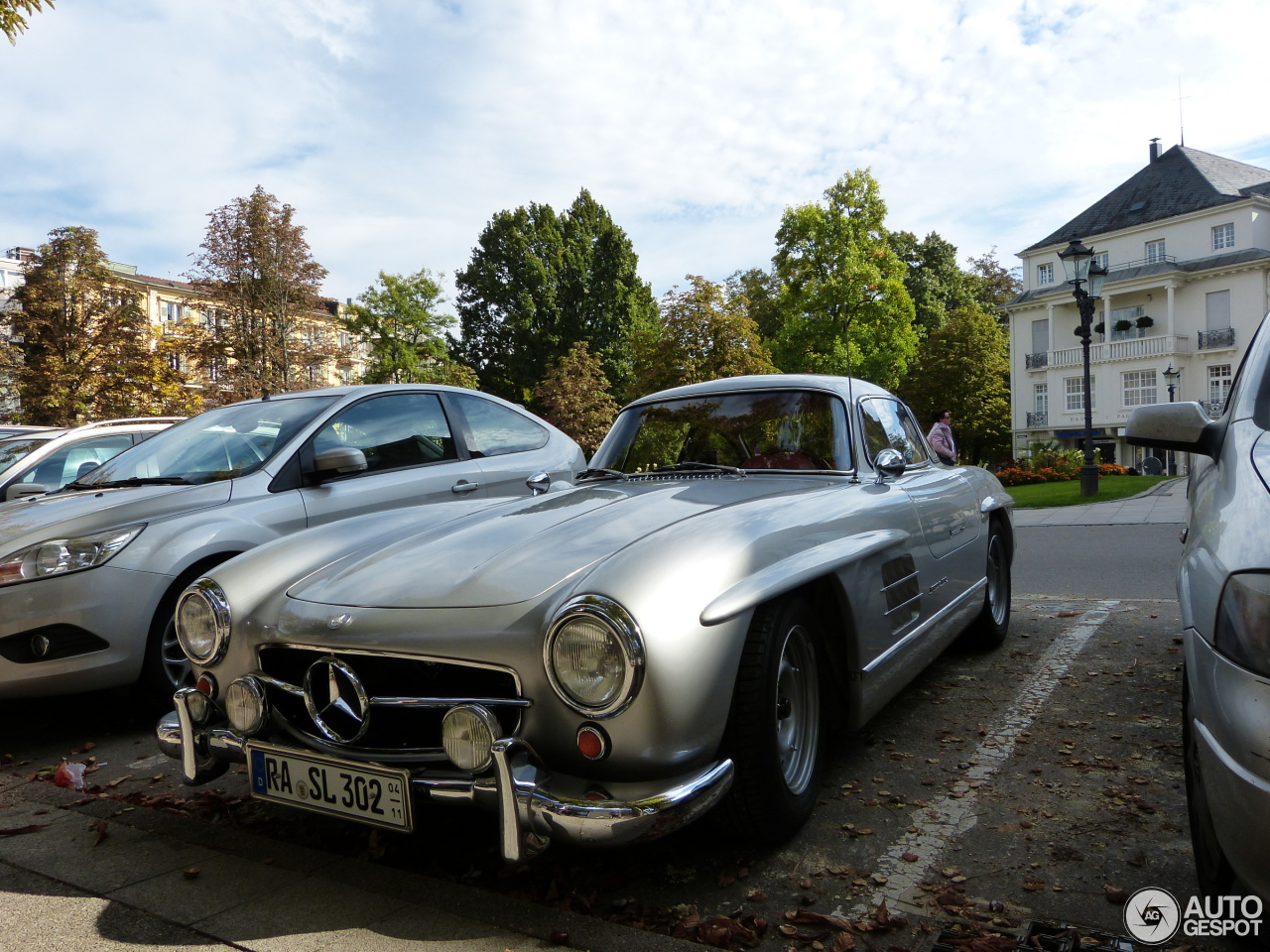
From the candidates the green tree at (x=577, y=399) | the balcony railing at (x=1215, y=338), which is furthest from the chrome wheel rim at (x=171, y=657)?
the balcony railing at (x=1215, y=338)

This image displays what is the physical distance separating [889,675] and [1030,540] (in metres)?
9.14

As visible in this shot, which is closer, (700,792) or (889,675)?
(700,792)

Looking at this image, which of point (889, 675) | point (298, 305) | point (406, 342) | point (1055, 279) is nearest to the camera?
point (889, 675)

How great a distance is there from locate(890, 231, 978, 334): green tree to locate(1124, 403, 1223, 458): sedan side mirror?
52.5 metres

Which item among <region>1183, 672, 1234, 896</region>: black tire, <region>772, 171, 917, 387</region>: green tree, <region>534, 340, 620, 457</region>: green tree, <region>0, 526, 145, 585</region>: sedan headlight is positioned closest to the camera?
<region>1183, 672, 1234, 896</region>: black tire

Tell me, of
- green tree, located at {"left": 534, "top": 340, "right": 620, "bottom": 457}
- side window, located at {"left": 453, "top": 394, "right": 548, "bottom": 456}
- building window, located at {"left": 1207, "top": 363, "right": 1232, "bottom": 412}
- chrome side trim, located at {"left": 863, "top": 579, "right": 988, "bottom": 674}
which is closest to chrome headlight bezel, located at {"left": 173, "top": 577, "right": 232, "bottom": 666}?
chrome side trim, located at {"left": 863, "top": 579, "right": 988, "bottom": 674}

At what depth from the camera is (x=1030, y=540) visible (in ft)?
38.1

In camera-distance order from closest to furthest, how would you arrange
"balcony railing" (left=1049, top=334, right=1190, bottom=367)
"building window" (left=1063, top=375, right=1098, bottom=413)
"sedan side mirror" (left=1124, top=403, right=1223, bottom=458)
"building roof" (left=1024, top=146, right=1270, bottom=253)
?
"sedan side mirror" (left=1124, top=403, right=1223, bottom=458) < "balcony railing" (left=1049, top=334, right=1190, bottom=367) < "building roof" (left=1024, top=146, right=1270, bottom=253) < "building window" (left=1063, top=375, right=1098, bottom=413)

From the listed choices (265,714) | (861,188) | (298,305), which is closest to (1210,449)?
(265,714)

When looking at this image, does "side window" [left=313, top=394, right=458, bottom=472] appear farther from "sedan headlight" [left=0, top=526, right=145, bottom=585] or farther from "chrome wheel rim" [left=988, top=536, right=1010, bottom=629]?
"chrome wheel rim" [left=988, top=536, right=1010, bottom=629]

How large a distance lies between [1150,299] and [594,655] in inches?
1973

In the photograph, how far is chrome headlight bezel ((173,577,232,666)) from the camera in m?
2.93

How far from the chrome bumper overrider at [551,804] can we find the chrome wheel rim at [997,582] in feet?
11.2

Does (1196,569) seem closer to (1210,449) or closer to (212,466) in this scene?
(1210,449)
